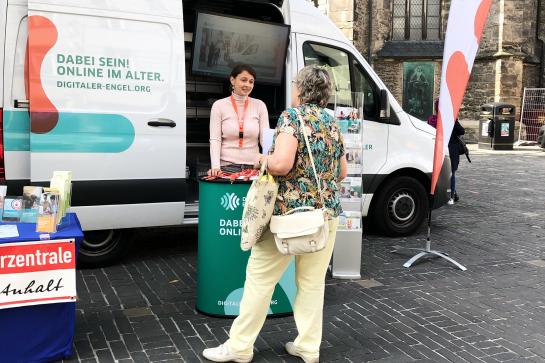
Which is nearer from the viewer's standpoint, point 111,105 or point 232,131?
point 232,131

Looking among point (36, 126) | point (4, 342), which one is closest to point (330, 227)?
point (4, 342)

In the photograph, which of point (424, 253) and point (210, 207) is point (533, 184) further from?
point (210, 207)

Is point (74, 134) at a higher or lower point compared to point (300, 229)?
higher

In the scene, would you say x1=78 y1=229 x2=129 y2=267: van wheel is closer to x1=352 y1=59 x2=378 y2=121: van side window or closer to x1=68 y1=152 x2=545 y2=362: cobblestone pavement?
x1=68 y1=152 x2=545 y2=362: cobblestone pavement

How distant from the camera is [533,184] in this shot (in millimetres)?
12094

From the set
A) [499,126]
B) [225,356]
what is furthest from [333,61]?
[499,126]

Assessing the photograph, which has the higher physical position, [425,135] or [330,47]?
[330,47]

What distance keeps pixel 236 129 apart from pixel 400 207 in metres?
2.91

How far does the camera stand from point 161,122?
539cm

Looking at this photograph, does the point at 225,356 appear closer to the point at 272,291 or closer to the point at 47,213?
the point at 272,291

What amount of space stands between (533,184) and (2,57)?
10.5 m

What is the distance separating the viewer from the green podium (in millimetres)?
4246

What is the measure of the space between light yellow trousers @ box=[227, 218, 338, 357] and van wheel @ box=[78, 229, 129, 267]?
2.38 metres

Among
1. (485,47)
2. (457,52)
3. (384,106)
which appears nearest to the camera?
(457,52)
